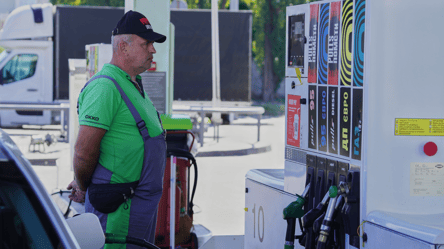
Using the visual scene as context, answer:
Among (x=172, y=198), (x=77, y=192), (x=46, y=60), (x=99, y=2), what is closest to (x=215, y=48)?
(x=46, y=60)

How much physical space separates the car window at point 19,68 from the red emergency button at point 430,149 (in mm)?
16719

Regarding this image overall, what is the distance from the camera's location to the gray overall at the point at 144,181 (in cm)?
341

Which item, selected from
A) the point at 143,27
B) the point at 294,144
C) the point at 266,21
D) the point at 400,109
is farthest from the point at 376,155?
the point at 266,21

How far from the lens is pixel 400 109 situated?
3740 millimetres

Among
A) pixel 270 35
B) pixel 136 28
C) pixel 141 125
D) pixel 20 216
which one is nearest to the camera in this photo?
pixel 20 216

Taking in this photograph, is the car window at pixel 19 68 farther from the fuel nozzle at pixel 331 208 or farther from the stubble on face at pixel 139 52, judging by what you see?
the fuel nozzle at pixel 331 208

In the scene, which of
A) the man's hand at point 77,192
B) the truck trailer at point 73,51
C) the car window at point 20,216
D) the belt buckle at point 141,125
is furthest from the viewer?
the truck trailer at point 73,51

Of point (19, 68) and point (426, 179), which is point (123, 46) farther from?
point (19, 68)

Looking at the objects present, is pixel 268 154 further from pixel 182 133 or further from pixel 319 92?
pixel 319 92

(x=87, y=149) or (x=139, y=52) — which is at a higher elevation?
(x=139, y=52)

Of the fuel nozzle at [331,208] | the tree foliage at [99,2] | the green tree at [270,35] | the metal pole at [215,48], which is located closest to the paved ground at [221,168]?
the metal pole at [215,48]

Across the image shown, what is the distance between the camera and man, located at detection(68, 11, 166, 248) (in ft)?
10.9

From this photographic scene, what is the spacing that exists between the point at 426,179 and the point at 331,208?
1.91 ft

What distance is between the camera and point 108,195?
337cm
